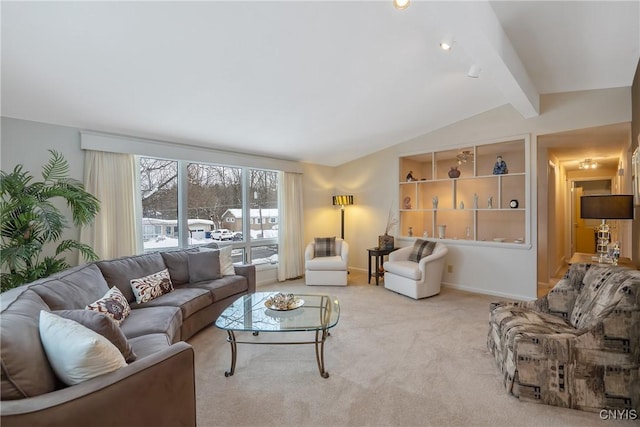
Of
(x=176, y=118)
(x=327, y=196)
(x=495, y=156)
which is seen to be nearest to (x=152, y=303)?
(x=176, y=118)

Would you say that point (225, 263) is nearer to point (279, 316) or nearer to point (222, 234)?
point (222, 234)

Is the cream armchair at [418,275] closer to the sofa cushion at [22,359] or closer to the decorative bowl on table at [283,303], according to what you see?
the decorative bowl on table at [283,303]

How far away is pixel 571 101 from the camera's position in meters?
3.63

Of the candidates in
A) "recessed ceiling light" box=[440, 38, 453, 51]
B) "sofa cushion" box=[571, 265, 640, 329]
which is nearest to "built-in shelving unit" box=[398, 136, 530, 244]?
"sofa cushion" box=[571, 265, 640, 329]

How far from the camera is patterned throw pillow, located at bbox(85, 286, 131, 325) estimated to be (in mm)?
2217

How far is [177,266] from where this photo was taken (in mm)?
3404

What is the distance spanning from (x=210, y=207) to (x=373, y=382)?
11.0ft

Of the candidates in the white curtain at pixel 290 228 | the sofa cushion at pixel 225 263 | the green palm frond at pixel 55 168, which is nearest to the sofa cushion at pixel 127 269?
the sofa cushion at pixel 225 263

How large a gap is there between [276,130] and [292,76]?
124cm

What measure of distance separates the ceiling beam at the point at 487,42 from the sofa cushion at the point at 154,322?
2863mm

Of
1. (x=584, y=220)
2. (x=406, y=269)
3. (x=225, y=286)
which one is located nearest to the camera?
(x=225, y=286)

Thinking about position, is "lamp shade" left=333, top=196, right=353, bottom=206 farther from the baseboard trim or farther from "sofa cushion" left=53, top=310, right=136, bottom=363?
"sofa cushion" left=53, top=310, right=136, bottom=363

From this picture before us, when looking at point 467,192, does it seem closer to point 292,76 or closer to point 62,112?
point 292,76

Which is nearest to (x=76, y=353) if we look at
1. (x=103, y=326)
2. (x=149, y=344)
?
(x=103, y=326)
